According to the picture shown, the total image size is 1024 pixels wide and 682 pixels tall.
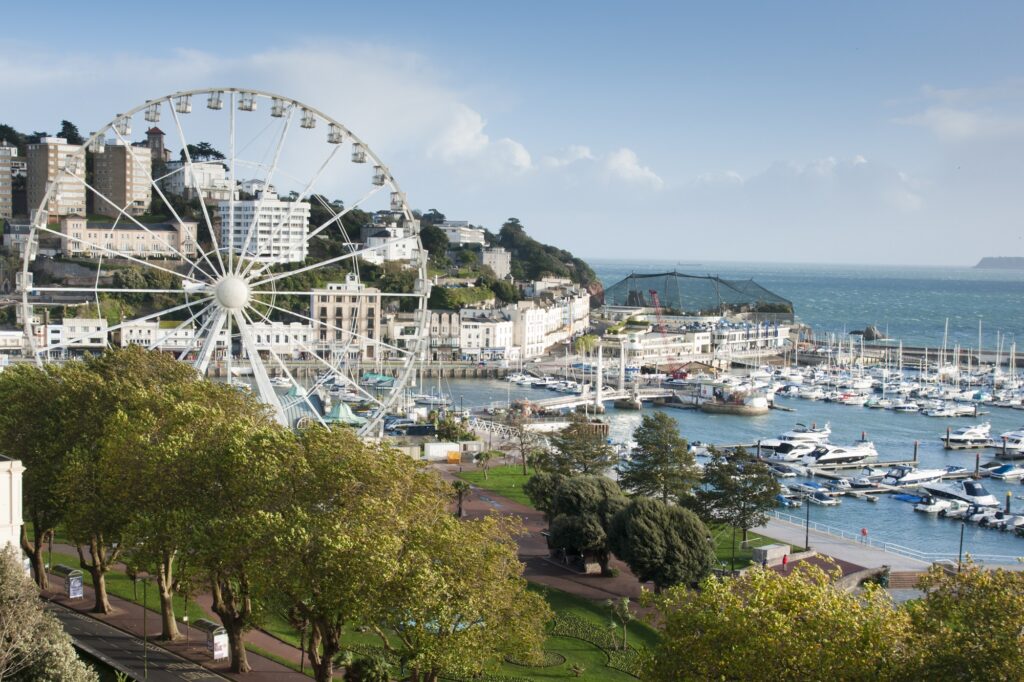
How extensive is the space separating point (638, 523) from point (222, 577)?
929 centimetres

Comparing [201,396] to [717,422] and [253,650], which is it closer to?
[253,650]

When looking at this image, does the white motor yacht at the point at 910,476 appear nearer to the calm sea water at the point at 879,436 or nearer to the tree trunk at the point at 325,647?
the calm sea water at the point at 879,436

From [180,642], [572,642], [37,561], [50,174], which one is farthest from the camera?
[50,174]

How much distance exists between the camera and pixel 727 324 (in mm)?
90375

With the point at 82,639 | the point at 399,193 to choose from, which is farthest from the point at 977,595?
the point at 399,193

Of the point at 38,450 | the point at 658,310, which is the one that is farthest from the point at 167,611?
the point at 658,310

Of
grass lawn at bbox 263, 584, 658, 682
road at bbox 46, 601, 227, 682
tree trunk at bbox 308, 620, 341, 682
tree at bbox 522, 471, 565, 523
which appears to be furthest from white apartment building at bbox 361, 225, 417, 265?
tree trunk at bbox 308, 620, 341, 682

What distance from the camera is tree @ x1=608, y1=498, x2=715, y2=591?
22.4 m

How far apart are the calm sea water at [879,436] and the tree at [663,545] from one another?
11.1 m

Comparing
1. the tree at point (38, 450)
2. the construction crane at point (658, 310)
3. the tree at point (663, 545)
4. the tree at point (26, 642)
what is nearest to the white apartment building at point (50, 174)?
the construction crane at point (658, 310)

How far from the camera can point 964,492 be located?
3812 cm

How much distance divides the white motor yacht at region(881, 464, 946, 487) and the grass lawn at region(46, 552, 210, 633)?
27.4 metres

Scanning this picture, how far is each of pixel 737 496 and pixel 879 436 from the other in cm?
2878

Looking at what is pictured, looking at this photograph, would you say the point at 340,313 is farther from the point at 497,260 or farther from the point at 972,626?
the point at 972,626
